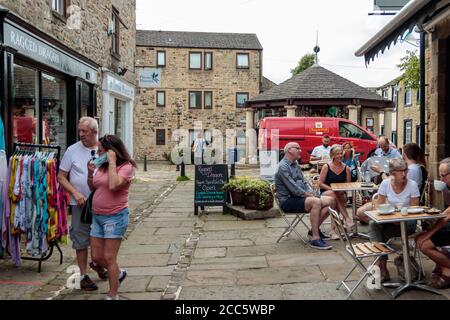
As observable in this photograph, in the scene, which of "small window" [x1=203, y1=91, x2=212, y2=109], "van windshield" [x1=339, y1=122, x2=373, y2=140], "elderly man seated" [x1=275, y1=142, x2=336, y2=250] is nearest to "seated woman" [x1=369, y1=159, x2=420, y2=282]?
"elderly man seated" [x1=275, y1=142, x2=336, y2=250]

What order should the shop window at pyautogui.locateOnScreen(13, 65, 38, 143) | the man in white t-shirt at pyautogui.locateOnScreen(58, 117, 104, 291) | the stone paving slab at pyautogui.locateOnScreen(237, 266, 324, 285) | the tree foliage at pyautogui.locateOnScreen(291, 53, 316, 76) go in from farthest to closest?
the tree foliage at pyautogui.locateOnScreen(291, 53, 316, 76) → the shop window at pyautogui.locateOnScreen(13, 65, 38, 143) → the stone paving slab at pyautogui.locateOnScreen(237, 266, 324, 285) → the man in white t-shirt at pyautogui.locateOnScreen(58, 117, 104, 291)

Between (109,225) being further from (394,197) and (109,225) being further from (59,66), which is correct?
(59,66)

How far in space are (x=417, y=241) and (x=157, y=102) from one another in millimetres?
29958

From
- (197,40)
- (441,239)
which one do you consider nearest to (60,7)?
(441,239)

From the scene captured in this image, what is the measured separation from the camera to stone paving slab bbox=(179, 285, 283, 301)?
462cm

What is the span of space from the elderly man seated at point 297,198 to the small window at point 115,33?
9.12 meters

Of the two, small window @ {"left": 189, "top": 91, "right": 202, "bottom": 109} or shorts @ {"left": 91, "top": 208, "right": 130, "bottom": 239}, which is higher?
small window @ {"left": 189, "top": 91, "right": 202, "bottom": 109}

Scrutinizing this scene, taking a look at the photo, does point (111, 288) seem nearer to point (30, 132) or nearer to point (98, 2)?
point (30, 132)

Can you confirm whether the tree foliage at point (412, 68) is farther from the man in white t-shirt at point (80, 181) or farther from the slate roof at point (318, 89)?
the man in white t-shirt at point (80, 181)

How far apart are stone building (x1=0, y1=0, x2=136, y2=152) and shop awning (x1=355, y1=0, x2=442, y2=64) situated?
5396mm

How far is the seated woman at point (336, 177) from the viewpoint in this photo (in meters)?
7.27

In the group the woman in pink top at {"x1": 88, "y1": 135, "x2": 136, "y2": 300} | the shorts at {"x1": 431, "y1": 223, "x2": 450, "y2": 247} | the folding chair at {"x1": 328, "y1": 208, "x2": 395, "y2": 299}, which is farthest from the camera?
the shorts at {"x1": 431, "y1": 223, "x2": 450, "y2": 247}

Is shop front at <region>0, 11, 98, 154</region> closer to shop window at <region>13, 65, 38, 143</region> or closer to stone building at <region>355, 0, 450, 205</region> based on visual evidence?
shop window at <region>13, 65, 38, 143</region>

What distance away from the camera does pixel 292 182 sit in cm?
681
